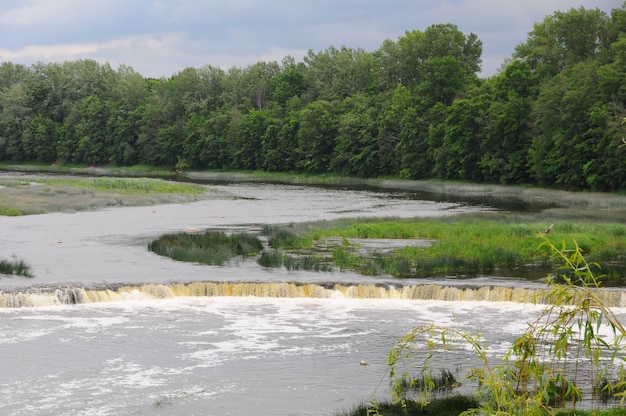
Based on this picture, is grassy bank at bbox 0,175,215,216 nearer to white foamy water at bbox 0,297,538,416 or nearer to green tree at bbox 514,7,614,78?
white foamy water at bbox 0,297,538,416

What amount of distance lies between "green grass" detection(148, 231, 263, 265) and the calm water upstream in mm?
1070

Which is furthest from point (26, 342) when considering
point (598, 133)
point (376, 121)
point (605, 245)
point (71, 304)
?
point (376, 121)

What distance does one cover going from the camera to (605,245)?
41406 mm

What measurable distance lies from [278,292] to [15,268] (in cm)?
1091

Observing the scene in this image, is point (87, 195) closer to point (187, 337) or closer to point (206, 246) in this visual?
point (206, 246)

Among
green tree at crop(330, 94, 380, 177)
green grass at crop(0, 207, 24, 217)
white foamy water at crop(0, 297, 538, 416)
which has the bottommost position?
white foamy water at crop(0, 297, 538, 416)

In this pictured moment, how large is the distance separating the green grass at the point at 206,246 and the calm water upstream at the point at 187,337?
107cm

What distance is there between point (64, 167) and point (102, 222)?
11070 centimetres

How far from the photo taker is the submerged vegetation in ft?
114

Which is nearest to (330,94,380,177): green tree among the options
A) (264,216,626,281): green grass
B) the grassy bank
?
the grassy bank

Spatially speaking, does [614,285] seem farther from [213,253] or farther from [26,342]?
[26,342]

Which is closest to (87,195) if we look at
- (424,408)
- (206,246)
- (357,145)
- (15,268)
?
(206,246)

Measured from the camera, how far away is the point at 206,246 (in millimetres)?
41844

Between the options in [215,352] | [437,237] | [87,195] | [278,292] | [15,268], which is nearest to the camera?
[215,352]
